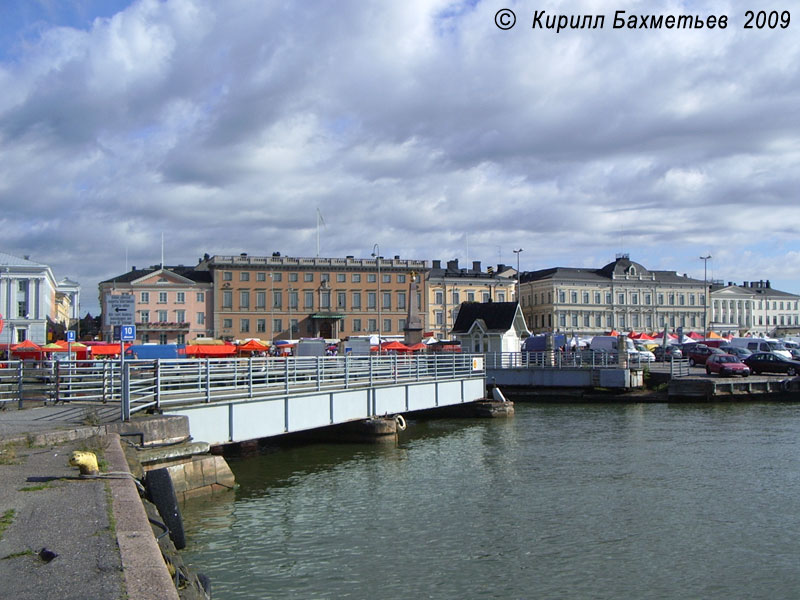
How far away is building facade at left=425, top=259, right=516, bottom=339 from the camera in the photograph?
121625 millimetres

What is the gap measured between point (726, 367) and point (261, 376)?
39603 mm

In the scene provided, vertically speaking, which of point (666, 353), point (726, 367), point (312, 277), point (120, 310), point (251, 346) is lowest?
point (726, 367)

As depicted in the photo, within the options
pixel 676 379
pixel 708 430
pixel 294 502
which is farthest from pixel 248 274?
pixel 294 502

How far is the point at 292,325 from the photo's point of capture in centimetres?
11456

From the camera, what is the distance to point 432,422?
4344 centimetres

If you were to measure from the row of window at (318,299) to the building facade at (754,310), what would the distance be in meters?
63.7

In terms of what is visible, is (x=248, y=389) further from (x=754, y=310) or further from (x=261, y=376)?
(x=754, y=310)

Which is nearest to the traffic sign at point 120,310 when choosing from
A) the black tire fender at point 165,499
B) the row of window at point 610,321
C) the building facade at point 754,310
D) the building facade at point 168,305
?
the black tire fender at point 165,499

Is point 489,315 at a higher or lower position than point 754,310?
lower

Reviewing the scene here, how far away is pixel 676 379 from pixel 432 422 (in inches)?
774

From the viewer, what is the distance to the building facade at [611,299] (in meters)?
132

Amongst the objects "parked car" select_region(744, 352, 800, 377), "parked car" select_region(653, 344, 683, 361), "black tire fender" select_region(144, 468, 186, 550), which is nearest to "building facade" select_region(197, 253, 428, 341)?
"parked car" select_region(653, 344, 683, 361)

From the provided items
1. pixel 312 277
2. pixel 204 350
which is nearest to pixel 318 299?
pixel 312 277

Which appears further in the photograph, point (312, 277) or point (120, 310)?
point (312, 277)
